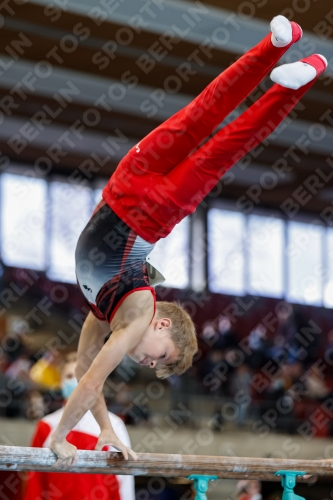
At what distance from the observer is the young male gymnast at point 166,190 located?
345 cm

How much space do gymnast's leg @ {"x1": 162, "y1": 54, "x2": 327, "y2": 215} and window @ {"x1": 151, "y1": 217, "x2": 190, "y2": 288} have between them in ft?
36.2

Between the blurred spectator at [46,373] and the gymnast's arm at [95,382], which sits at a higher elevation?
the gymnast's arm at [95,382]

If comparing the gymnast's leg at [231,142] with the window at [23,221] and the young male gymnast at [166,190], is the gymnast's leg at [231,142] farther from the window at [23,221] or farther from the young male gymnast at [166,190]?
the window at [23,221]

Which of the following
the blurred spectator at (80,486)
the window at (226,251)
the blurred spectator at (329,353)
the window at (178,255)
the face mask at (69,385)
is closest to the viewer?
the blurred spectator at (80,486)

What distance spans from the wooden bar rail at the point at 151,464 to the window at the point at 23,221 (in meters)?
10.4

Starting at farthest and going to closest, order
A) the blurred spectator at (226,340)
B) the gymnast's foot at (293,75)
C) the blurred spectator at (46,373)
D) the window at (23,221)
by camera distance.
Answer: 1. the window at (23,221)
2. the blurred spectator at (226,340)
3. the blurred spectator at (46,373)
4. the gymnast's foot at (293,75)

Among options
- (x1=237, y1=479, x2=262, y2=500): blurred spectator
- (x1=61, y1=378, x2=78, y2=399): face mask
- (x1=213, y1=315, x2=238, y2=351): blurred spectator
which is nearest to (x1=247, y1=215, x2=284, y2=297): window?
(x1=213, y1=315, x2=238, y2=351): blurred spectator

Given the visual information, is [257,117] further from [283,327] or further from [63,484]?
[283,327]

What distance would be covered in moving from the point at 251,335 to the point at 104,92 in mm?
5954

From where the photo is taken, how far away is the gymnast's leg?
3.48m

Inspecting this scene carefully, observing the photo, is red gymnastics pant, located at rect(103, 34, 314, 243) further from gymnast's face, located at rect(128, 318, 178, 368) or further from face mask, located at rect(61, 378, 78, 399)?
face mask, located at rect(61, 378, 78, 399)

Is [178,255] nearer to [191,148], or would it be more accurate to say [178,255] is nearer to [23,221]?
[23,221]

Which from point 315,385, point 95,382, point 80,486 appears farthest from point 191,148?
point 315,385

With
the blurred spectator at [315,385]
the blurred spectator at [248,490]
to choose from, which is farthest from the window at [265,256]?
the blurred spectator at [248,490]
